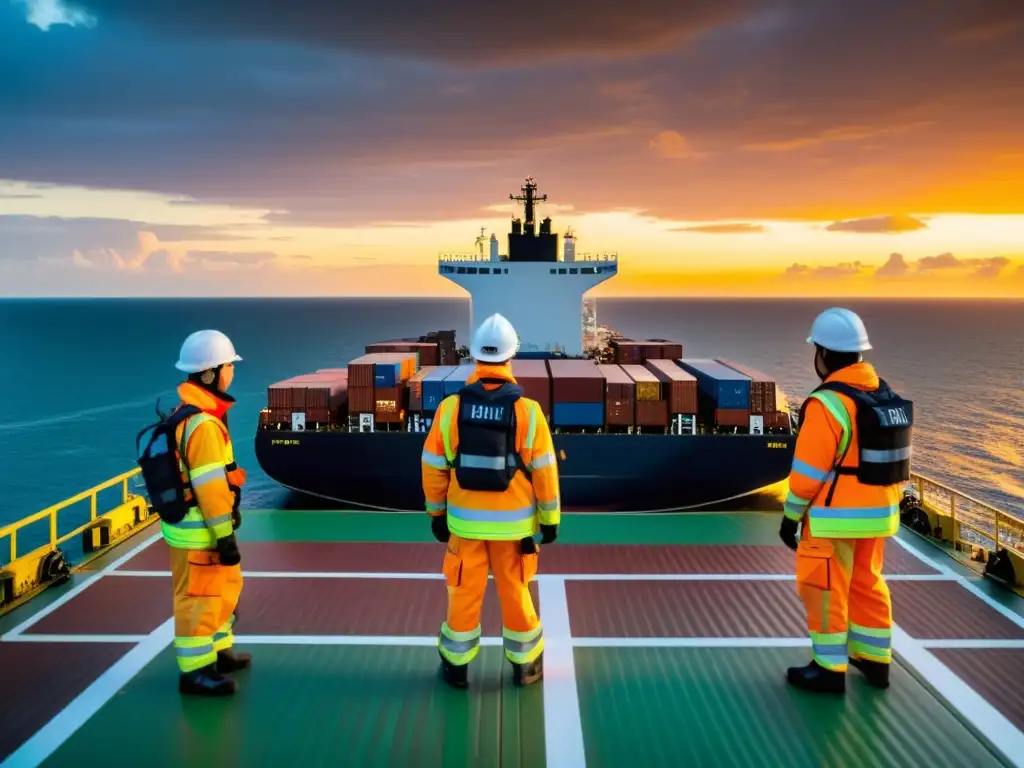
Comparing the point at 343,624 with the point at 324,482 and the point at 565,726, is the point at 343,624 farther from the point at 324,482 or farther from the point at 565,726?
the point at 324,482

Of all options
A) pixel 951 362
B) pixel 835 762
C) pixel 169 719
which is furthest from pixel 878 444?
pixel 951 362

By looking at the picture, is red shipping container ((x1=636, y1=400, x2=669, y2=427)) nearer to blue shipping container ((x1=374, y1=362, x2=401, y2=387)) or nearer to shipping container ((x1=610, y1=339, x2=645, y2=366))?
blue shipping container ((x1=374, y1=362, x2=401, y2=387))

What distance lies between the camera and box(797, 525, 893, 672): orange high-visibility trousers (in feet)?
15.2

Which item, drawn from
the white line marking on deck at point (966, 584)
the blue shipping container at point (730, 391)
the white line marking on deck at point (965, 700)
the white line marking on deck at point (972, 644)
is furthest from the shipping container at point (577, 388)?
the white line marking on deck at point (972, 644)

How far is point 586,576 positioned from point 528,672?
2.64 metres

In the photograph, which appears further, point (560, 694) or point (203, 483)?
point (560, 694)

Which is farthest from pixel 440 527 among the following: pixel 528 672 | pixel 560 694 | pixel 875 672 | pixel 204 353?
pixel 875 672

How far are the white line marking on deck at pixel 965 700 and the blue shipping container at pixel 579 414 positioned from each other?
982cm

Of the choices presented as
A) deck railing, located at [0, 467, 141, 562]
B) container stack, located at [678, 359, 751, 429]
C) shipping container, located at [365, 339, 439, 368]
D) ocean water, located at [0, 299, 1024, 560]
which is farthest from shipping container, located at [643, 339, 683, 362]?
deck railing, located at [0, 467, 141, 562]

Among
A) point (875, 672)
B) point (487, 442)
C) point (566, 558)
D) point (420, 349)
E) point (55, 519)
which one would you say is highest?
point (420, 349)

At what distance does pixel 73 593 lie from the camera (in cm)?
702

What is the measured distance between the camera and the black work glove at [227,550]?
4.53 m

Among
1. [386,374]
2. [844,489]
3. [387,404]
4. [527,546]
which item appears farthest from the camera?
[386,374]

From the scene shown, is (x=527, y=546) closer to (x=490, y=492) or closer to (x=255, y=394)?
(x=490, y=492)
